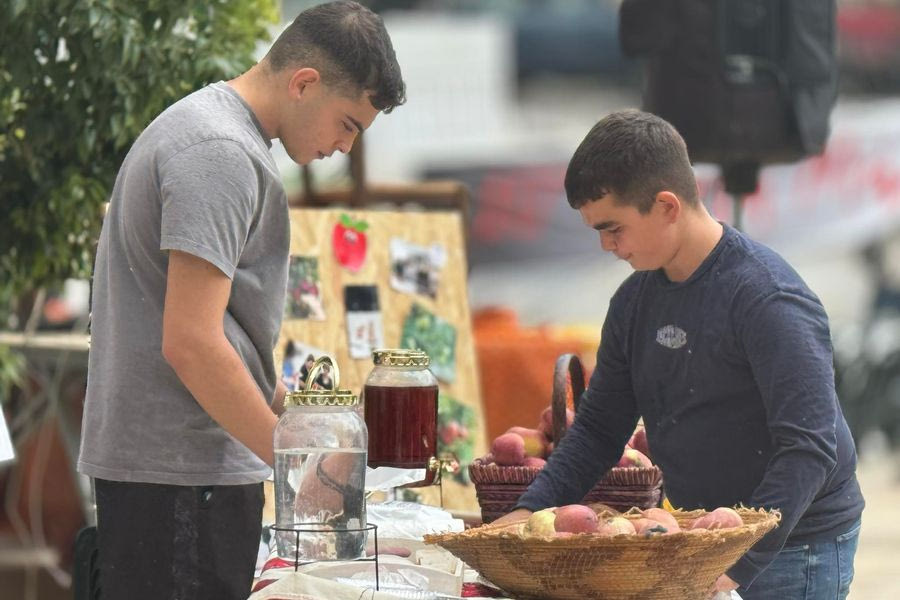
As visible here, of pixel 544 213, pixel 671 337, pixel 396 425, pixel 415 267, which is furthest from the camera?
pixel 544 213

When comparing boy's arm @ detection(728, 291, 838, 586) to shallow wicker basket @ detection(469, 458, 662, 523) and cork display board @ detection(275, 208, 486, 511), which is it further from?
cork display board @ detection(275, 208, 486, 511)

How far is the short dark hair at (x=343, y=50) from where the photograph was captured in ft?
7.79

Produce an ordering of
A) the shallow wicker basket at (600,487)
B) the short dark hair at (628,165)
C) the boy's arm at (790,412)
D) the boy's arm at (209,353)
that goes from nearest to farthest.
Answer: the boy's arm at (209,353) < the boy's arm at (790,412) < the short dark hair at (628,165) < the shallow wicker basket at (600,487)

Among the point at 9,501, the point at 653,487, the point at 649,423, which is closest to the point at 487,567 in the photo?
the point at 649,423

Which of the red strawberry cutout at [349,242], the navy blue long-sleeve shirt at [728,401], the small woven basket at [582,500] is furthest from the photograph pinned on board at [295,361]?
the navy blue long-sleeve shirt at [728,401]

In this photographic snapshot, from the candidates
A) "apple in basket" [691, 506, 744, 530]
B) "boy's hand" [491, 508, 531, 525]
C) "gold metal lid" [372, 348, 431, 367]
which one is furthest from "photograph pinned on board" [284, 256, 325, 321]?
"apple in basket" [691, 506, 744, 530]

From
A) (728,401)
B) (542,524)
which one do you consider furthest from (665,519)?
(728,401)

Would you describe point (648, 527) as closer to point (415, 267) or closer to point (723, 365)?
point (723, 365)

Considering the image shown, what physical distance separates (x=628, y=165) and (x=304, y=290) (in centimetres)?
219

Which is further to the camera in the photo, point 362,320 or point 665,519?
point 362,320

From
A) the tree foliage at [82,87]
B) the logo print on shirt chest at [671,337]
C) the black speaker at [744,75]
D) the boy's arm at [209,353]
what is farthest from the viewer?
the black speaker at [744,75]

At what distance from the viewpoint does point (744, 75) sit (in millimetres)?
5191

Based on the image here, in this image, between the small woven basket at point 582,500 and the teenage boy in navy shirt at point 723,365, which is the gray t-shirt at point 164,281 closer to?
the teenage boy in navy shirt at point 723,365

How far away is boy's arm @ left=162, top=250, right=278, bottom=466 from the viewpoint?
2.21m
